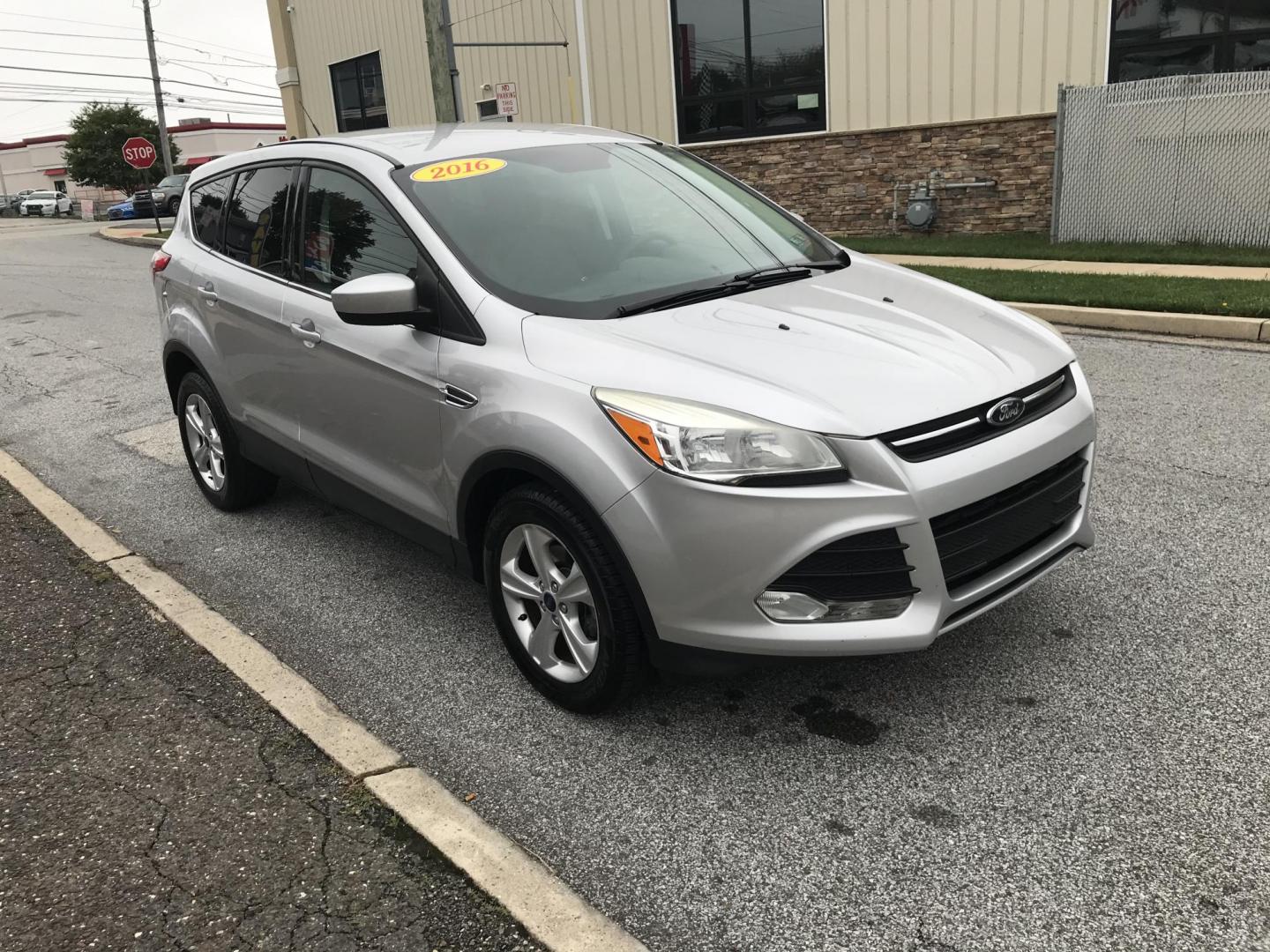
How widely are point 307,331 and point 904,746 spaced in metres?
2.70

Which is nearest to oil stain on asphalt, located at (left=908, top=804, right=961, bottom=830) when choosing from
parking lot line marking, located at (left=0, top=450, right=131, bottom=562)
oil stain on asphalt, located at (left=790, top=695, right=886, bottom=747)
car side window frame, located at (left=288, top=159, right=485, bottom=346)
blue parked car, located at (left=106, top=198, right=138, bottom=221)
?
oil stain on asphalt, located at (left=790, top=695, right=886, bottom=747)

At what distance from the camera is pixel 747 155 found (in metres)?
18.0

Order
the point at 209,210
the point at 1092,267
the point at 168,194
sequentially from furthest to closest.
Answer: the point at 168,194 < the point at 1092,267 < the point at 209,210

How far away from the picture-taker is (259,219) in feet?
15.3

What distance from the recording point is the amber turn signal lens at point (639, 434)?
9.20ft

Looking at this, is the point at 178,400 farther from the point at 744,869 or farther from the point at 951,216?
the point at 951,216

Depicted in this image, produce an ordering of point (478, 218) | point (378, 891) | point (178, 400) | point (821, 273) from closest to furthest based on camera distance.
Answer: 1. point (378, 891)
2. point (478, 218)
3. point (821, 273)
4. point (178, 400)

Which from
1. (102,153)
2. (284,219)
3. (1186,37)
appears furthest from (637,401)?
(102,153)

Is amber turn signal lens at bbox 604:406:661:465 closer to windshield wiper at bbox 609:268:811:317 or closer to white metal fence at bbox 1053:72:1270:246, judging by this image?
windshield wiper at bbox 609:268:811:317

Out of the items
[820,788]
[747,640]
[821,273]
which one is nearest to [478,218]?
[821,273]

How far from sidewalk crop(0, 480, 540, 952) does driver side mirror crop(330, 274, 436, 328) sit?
4.43 feet

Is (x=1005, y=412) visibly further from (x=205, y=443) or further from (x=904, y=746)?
(x=205, y=443)

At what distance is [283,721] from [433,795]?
75 cm

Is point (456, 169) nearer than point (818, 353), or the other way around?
point (818, 353)
